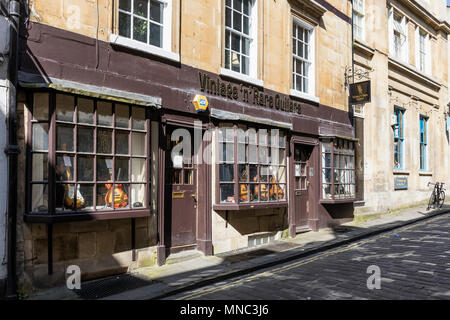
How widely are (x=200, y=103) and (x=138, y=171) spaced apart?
2.05 metres

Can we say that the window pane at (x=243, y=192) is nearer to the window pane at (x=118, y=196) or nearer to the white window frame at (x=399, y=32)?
the window pane at (x=118, y=196)

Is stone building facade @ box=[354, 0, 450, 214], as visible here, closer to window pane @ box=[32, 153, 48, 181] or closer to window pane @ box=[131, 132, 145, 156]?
window pane @ box=[131, 132, 145, 156]

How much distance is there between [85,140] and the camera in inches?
245

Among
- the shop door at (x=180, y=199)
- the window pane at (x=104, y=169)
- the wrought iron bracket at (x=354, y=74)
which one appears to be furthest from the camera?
the wrought iron bracket at (x=354, y=74)

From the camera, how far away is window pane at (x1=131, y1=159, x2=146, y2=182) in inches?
273

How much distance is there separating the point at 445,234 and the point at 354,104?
5174 mm

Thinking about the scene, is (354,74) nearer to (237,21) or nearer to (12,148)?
(237,21)

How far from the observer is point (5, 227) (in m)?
5.46

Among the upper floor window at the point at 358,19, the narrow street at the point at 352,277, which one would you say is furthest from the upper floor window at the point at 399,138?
the narrow street at the point at 352,277

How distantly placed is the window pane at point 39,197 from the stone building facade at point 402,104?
10.8m

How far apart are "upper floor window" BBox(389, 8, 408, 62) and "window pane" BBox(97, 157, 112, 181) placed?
47.3 feet

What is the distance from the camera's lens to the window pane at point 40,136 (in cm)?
582

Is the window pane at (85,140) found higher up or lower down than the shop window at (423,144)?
lower down
